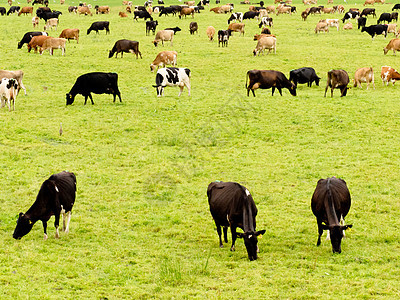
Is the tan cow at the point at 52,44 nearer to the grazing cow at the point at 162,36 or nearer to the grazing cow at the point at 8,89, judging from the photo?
the grazing cow at the point at 162,36

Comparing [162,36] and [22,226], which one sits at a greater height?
[162,36]

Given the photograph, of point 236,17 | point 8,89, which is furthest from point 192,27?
point 8,89

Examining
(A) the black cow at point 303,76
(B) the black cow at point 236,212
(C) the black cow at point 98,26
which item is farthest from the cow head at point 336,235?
(C) the black cow at point 98,26

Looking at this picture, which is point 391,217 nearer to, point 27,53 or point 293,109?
point 293,109

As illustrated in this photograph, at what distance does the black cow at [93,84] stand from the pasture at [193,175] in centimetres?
82

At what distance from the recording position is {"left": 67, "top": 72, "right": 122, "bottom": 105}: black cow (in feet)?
84.0

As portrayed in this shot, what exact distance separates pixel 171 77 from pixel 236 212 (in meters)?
16.8

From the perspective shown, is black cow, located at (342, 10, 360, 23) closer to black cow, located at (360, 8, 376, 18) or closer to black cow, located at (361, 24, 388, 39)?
black cow, located at (360, 8, 376, 18)

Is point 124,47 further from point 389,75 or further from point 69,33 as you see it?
point 389,75

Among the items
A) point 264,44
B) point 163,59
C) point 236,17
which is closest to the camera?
point 163,59

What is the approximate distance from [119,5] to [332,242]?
70722mm

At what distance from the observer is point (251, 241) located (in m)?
11.1

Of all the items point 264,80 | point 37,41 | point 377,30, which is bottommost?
point 264,80

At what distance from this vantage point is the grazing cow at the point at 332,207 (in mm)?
11508
